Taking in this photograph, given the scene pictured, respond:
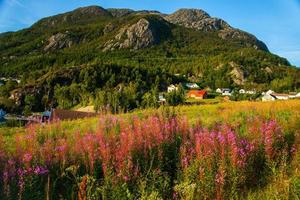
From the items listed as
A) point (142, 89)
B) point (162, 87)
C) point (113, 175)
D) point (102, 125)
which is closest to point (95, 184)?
point (113, 175)

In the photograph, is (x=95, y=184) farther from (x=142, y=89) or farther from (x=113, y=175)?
(x=142, y=89)

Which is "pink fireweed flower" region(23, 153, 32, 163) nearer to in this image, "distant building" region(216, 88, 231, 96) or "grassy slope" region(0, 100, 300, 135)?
"grassy slope" region(0, 100, 300, 135)

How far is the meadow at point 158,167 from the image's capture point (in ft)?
21.3

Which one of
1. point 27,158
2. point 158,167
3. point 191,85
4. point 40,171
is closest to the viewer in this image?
point 40,171

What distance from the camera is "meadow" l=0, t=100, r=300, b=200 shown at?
648 cm

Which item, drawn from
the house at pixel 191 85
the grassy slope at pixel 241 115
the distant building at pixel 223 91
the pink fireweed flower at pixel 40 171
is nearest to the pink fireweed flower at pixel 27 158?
the pink fireweed flower at pixel 40 171

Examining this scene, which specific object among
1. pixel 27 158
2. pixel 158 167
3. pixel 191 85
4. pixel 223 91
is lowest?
pixel 223 91

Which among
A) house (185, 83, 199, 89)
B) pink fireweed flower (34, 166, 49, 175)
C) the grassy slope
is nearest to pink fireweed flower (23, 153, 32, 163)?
pink fireweed flower (34, 166, 49, 175)

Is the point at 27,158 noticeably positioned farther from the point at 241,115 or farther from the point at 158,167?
the point at 241,115

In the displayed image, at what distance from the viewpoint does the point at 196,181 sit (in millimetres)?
6797

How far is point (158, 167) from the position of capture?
7.54 metres

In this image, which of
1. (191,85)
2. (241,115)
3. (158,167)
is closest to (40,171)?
(158,167)

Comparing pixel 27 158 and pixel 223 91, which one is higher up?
pixel 27 158

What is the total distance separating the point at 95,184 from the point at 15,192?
4.06 feet
